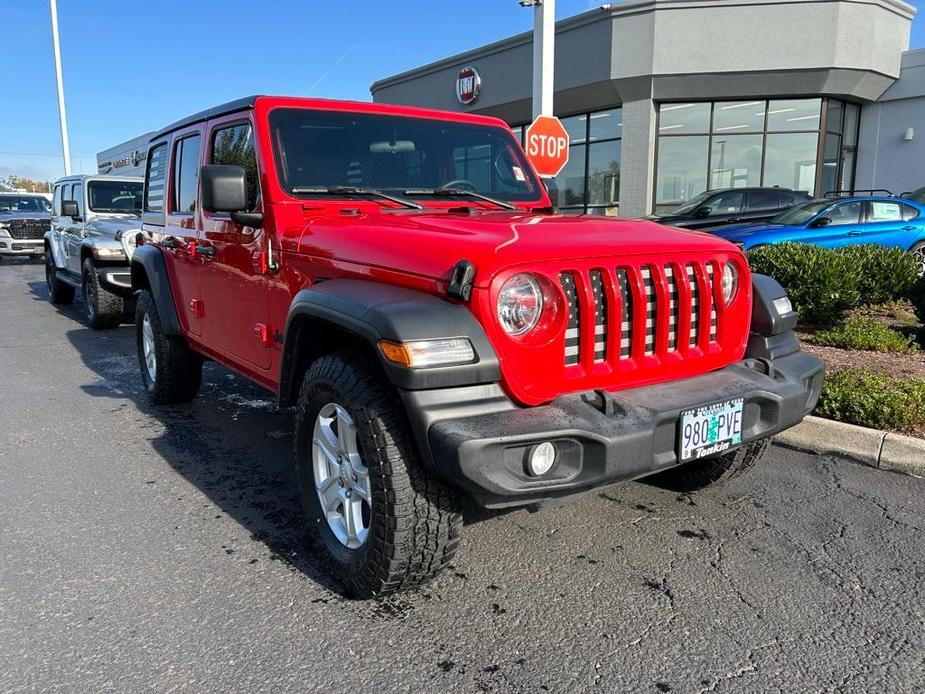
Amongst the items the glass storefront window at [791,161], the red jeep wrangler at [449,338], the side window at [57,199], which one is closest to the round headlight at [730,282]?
the red jeep wrangler at [449,338]

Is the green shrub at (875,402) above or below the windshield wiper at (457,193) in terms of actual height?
below

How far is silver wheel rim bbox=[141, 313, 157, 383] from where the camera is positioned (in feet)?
18.3

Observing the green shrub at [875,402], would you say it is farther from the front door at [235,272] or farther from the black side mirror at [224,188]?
the black side mirror at [224,188]

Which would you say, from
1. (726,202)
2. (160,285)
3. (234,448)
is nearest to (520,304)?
(234,448)

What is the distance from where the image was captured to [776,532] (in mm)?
3377

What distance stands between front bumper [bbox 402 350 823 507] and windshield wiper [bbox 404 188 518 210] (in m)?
1.67

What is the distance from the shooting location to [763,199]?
45.1 ft

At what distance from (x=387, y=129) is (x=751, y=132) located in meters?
17.0

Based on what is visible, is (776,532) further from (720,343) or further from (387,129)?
(387,129)

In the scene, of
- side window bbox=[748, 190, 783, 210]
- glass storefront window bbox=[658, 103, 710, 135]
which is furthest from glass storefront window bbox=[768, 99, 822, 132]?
side window bbox=[748, 190, 783, 210]

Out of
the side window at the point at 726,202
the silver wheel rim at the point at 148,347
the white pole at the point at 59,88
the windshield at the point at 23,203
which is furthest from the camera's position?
the white pole at the point at 59,88

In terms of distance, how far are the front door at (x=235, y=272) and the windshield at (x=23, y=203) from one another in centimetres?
1947

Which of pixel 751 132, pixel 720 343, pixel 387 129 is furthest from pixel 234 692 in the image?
pixel 751 132

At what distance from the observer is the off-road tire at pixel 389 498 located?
256 centimetres
